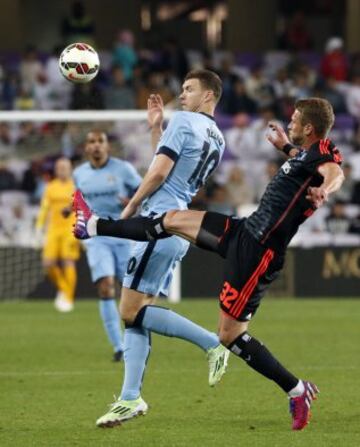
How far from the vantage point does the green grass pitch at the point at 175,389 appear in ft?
25.5

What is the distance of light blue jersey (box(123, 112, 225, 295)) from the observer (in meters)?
8.27

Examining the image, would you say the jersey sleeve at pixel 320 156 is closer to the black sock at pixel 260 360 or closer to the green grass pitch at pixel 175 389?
the black sock at pixel 260 360

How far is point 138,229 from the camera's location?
7977 mm

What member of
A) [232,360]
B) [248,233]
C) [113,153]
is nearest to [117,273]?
[232,360]

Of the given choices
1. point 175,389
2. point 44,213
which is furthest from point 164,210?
point 44,213

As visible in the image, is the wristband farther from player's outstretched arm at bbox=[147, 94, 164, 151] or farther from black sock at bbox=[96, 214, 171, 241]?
black sock at bbox=[96, 214, 171, 241]

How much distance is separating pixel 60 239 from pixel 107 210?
6009mm

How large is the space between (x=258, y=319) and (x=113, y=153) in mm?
4046

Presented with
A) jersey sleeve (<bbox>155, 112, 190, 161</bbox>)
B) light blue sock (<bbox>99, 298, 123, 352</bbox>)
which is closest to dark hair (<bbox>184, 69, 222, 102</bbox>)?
jersey sleeve (<bbox>155, 112, 190, 161</bbox>)

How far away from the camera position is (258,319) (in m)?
16.5

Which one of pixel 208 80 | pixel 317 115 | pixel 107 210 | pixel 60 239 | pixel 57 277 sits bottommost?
pixel 57 277

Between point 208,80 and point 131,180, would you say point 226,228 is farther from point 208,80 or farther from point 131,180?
point 131,180

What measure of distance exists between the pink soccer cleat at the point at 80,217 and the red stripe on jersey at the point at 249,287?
1.09 metres

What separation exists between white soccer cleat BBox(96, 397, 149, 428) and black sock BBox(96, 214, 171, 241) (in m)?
1.04
